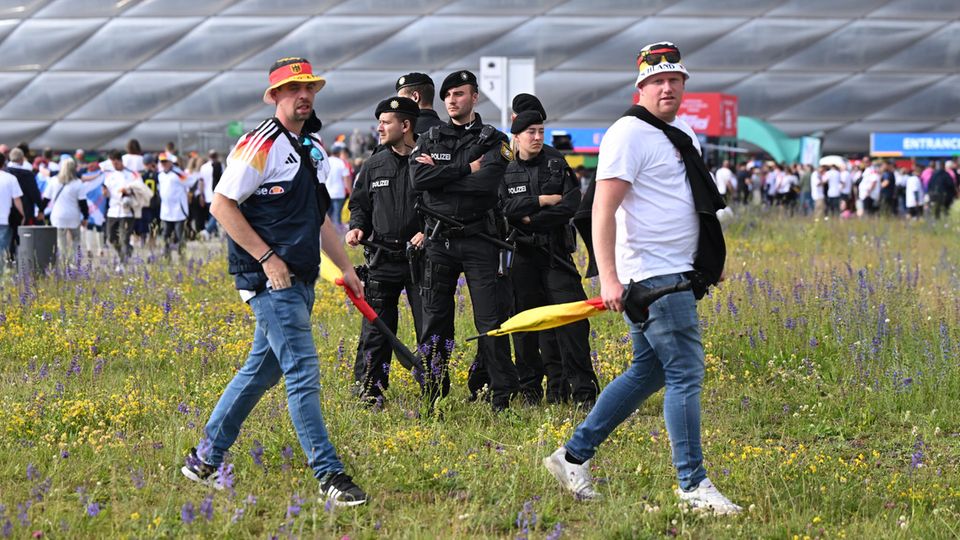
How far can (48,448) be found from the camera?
6.02 m

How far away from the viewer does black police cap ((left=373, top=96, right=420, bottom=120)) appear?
24.9 feet

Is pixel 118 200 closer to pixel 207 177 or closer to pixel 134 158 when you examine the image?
pixel 207 177

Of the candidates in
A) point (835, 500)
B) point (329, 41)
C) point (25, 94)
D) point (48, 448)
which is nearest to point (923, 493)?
point (835, 500)

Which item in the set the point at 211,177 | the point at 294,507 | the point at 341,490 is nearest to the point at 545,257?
the point at 341,490

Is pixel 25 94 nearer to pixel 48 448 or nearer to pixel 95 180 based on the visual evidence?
pixel 95 180

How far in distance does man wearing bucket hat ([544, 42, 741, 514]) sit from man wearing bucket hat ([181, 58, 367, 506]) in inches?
45.6

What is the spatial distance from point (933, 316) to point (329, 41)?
39.8 meters

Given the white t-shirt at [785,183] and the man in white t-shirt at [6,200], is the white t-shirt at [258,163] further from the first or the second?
the white t-shirt at [785,183]

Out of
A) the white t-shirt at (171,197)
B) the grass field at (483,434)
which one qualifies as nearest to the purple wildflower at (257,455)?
the grass field at (483,434)

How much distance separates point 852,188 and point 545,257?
90.5ft

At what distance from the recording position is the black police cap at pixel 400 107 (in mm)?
7594

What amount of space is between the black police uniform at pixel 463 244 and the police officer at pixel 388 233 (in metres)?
0.22

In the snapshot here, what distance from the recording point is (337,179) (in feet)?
72.2

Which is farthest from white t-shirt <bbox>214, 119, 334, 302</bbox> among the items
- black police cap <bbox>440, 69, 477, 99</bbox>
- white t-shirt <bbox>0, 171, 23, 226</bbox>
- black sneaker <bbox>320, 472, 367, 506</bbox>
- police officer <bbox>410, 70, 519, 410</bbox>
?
white t-shirt <bbox>0, 171, 23, 226</bbox>
